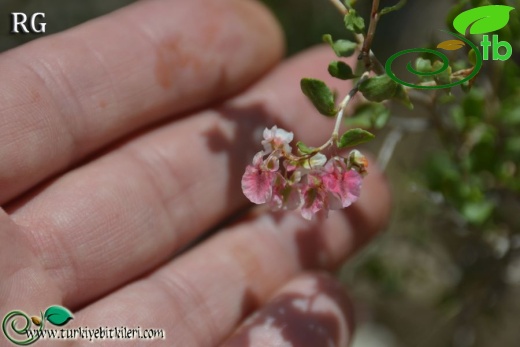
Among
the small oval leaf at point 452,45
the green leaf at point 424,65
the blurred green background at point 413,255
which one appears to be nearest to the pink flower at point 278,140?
the green leaf at point 424,65

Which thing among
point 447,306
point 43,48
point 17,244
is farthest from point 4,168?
point 447,306

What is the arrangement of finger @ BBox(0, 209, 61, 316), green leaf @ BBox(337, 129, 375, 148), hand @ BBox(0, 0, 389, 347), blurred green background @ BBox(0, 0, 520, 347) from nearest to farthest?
1. green leaf @ BBox(337, 129, 375, 148)
2. finger @ BBox(0, 209, 61, 316)
3. hand @ BBox(0, 0, 389, 347)
4. blurred green background @ BBox(0, 0, 520, 347)

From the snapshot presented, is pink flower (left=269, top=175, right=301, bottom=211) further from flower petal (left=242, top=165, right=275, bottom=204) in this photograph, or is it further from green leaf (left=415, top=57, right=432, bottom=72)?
green leaf (left=415, top=57, right=432, bottom=72)

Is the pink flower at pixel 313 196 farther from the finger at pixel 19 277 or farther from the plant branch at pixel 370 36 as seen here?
the finger at pixel 19 277

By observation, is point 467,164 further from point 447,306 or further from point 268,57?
point 268,57

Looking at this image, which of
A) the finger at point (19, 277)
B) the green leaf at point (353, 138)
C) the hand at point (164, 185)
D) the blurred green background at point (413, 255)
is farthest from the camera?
the blurred green background at point (413, 255)

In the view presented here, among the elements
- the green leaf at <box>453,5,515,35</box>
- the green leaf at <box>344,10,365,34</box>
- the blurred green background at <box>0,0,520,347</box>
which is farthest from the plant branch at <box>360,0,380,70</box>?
the blurred green background at <box>0,0,520,347</box>
